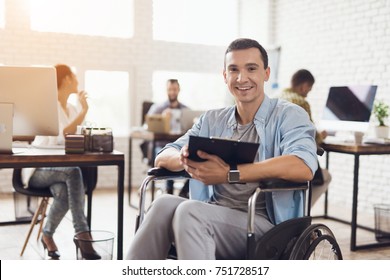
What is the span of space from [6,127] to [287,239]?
1312mm

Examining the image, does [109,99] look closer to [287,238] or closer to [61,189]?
[61,189]

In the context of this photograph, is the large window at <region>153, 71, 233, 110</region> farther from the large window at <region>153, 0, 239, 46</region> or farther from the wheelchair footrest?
the wheelchair footrest

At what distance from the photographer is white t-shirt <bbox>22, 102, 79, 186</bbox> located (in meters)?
2.88

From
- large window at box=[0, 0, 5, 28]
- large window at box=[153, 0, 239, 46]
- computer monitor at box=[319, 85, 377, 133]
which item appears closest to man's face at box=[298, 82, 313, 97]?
computer monitor at box=[319, 85, 377, 133]

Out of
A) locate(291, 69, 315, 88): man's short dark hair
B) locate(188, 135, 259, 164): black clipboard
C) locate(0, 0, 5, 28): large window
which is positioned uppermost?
locate(0, 0, 5, 28): large window

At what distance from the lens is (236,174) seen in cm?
175

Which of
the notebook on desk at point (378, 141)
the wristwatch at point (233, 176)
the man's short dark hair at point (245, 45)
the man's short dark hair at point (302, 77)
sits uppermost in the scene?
the man's short dark hair at point (245, 45)

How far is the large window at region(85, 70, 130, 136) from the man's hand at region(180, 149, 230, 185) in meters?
4.13

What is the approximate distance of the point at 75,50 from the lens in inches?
220

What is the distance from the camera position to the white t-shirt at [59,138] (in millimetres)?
2883

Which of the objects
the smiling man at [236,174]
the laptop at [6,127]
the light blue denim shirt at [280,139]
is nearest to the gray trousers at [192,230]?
the smiling man at [236,174]

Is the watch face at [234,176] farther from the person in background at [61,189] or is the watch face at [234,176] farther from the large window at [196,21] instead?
the large window at [196,21]
